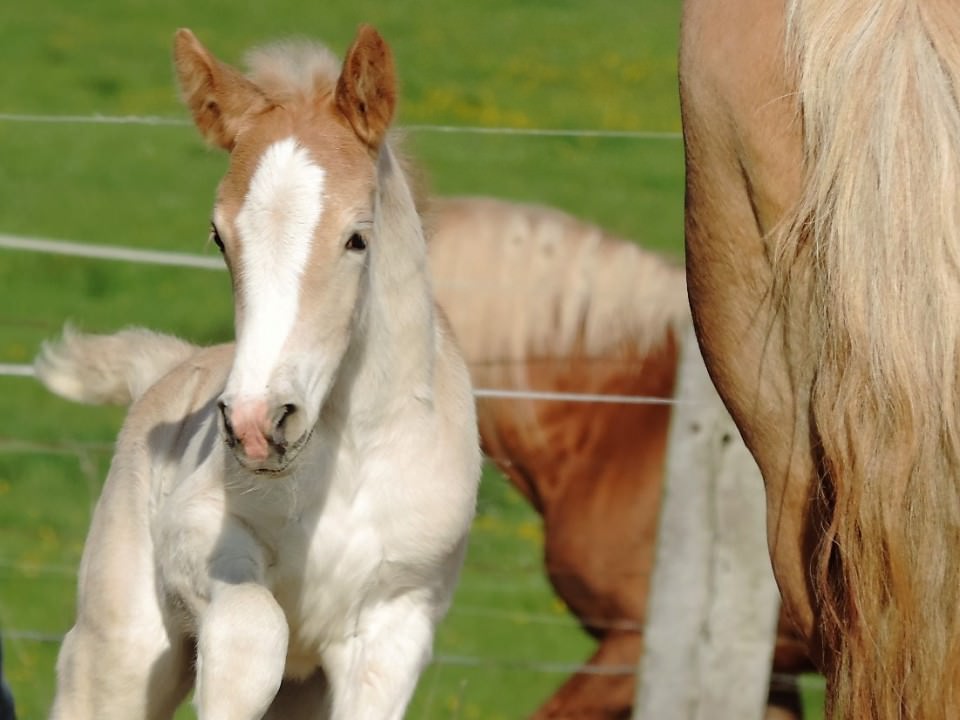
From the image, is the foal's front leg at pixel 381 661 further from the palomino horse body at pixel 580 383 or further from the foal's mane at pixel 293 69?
the palomino horse body at pixel 580 383

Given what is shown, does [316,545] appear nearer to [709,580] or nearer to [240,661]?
[240,661]

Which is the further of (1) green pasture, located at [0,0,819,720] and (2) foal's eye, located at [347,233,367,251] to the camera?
(1) green pasture, located at [0,0,819,720]

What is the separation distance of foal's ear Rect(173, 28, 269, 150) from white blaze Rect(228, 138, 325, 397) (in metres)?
0.21

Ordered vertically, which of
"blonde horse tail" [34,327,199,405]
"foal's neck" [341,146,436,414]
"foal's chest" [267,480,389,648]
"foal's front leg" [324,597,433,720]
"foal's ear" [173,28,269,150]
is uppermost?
"foal's ear" [173,28,269,150]

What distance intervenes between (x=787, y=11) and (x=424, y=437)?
983 millimetres

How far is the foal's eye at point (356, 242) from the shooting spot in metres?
2.64

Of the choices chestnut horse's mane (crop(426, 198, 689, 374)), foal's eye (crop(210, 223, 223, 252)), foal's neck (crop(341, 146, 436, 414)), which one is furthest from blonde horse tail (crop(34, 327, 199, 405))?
chestnut horse's mane (crop(426, 198, 689, 374))

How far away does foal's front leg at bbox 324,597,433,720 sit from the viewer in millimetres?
2822

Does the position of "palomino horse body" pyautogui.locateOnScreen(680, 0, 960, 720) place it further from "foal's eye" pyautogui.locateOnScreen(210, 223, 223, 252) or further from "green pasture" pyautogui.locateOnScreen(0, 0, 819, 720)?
"green pasture" pyautogui.locateOnScreen(0, 0, 819, 720)

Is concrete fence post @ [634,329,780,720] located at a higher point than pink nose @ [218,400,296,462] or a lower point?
lower

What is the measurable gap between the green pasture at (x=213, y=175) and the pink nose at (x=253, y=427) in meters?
2.74

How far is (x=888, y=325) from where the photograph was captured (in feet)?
7.81

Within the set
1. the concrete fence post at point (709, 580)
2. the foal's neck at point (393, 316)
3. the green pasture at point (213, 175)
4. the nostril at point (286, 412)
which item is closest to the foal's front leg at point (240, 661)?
the nostril at point (286, 412)

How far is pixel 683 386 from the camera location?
385cm
